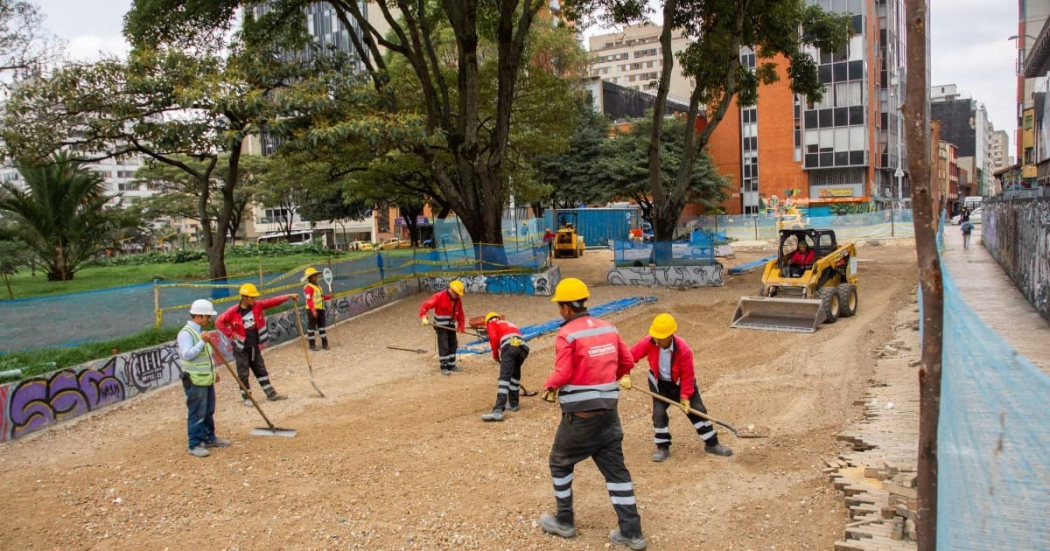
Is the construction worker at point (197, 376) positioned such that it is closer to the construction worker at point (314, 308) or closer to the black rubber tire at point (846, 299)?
the construction worker at point (314, 308)

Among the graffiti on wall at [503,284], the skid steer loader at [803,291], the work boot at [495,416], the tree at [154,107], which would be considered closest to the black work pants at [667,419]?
the work boot at [495,416]

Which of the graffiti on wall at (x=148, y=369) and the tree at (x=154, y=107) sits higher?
the tree at (x=154, y=107)

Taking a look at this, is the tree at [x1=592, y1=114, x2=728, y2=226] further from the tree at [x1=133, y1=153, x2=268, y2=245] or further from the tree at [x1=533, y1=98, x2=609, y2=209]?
the tree at [x1=133, y1=153, x2=268, y2=245]

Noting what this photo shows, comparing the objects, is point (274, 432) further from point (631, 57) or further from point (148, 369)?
point (631, 57)

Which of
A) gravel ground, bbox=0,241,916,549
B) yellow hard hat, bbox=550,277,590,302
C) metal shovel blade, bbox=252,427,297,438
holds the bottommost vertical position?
gravel ground, bbox=0,241,916,549

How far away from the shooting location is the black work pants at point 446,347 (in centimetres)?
1084

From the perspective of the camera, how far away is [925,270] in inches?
145

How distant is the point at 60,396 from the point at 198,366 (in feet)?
9.53

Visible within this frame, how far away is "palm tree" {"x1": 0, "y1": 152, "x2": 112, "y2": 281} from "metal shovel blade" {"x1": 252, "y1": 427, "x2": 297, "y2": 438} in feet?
46.7

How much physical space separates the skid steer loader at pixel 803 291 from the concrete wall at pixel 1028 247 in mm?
3264

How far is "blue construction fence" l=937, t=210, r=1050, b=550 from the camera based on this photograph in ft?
10.6

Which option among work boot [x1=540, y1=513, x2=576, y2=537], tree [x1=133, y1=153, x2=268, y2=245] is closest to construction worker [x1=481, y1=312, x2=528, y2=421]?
work boot [x1=540, y1=513, x2=576, y2=537]

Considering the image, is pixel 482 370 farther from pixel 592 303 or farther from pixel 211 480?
pixel 592 303

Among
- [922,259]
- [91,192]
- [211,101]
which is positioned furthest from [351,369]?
[91,192]
